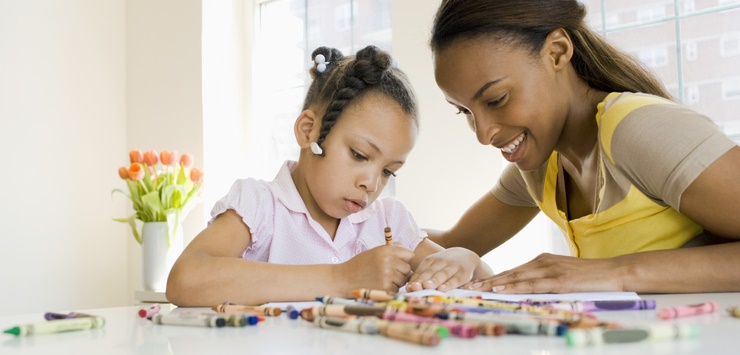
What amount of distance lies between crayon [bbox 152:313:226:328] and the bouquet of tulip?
2356 millimetres

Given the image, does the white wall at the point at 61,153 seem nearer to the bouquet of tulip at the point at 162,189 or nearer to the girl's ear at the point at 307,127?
the bouquet of tulip at the point at 162,189

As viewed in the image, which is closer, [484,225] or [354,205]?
[354,205]

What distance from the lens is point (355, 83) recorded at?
1553mm

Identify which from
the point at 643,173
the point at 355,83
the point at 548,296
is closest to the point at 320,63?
the point at 355,83

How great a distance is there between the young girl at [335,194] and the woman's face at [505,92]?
180 millimetres

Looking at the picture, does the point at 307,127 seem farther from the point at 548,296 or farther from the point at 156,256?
the point at 156,256

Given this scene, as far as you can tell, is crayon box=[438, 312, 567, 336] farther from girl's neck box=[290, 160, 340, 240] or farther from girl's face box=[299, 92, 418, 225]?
girl's neck box=[290, 160, 340, 240]

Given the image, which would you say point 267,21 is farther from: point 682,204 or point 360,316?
point 360,316

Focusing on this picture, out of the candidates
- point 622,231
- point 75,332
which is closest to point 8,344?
point 75,332

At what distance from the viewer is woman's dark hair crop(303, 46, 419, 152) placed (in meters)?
1.54

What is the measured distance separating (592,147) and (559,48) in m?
0.21

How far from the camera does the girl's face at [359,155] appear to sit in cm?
149

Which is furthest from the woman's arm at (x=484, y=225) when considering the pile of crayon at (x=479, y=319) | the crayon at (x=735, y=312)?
the crayon at (x=735, y=312)

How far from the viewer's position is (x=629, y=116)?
121 cm
